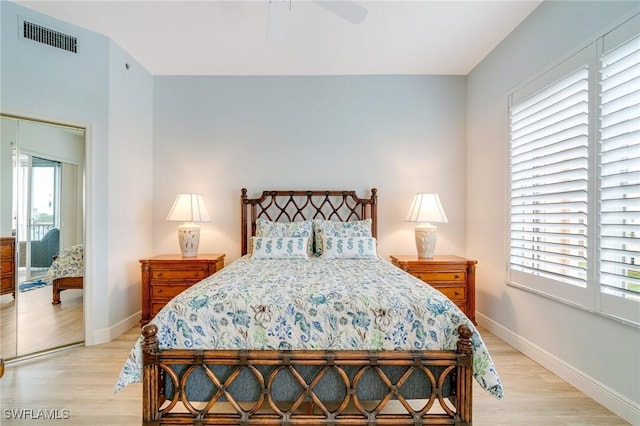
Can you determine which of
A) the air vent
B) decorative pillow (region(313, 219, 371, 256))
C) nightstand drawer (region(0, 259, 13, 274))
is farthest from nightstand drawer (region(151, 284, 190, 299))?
the air vent

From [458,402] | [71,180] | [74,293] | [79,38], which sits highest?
[79,38]

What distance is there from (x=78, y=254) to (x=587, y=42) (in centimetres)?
448

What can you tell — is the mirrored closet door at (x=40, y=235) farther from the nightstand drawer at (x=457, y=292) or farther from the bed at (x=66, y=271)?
the nightstand drawer at (x=457, y=292)

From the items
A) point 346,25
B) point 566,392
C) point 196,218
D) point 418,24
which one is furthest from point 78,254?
point 566,392

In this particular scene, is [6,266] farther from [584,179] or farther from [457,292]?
[584,179]

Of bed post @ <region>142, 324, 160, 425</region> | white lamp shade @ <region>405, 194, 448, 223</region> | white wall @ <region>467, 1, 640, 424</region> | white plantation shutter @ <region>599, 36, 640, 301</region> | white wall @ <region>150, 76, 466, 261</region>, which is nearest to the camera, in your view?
bed post @ <region>142, 324, 160, 425</region>

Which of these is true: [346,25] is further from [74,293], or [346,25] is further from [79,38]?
[74,293]

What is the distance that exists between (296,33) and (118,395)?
323 cm

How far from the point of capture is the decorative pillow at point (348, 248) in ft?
9.85

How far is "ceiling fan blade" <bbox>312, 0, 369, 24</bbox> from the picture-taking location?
2.08 meters

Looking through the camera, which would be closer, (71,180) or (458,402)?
(458,402)

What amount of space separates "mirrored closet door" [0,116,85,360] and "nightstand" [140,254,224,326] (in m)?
0.54

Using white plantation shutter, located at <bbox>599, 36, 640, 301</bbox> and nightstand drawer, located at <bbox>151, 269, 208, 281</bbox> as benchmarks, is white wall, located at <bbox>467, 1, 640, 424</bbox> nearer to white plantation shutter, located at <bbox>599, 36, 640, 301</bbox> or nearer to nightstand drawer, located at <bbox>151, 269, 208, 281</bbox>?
white plantation shutter, located at <bbox>599, 36, 640, 301</bbox>

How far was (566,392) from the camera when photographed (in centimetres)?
208
